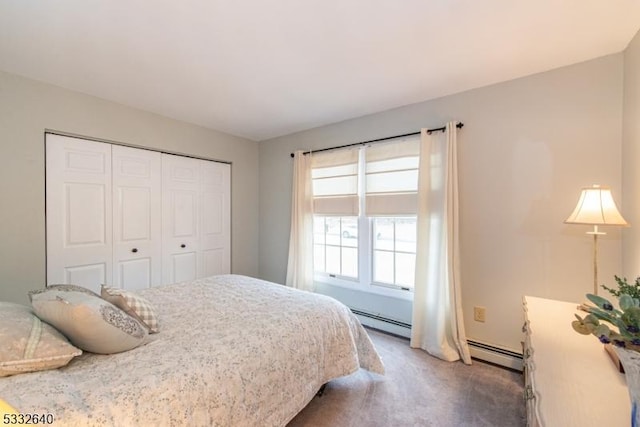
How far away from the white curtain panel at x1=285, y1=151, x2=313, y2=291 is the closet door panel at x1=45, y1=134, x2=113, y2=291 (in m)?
1.89

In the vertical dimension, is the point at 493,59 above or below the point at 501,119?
above

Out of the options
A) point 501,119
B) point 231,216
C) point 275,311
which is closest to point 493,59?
point 501,119

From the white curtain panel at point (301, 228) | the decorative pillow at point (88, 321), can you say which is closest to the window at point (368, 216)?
the white curtain panel at point (301, 228)

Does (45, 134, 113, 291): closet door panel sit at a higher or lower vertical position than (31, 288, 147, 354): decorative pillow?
higher

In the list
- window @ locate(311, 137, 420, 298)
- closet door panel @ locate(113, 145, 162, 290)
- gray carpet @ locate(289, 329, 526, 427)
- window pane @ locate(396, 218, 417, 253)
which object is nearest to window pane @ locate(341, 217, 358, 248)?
window @ locate(311, 137, 420, 298)

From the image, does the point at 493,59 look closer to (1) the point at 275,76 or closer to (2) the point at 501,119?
(2) the point at 501,119

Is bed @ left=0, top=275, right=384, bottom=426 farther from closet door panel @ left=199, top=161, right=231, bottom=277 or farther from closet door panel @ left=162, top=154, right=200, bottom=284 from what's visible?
closet door panel @ left=199, top=161, right=231, bottom=277

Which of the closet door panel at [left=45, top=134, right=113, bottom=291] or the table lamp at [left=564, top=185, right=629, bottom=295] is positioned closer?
the table lamp at [left=564, top=185, right=629, bottom=295]

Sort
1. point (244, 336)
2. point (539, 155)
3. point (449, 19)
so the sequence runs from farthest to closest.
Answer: point (539, 155) < point (449, 19) < point (244, 336)

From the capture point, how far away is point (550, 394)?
2.92ft

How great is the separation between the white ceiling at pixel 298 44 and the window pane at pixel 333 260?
1686 millimetres

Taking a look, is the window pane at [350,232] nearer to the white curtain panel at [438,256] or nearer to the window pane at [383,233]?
the window pane at [383,233]

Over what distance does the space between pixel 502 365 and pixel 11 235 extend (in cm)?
402

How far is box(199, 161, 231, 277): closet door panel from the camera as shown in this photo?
3.44 m
